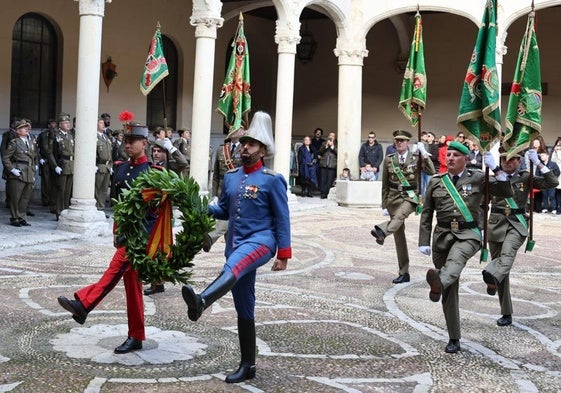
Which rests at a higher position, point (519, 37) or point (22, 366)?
point (519, 37)

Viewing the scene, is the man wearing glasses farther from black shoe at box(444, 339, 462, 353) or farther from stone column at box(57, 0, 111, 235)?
black shoe at box(444, 339, 462, 353)

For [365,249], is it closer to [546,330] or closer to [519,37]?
[546,330]

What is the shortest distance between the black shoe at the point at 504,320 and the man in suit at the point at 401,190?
7.07ft

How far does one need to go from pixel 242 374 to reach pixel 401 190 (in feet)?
16.6

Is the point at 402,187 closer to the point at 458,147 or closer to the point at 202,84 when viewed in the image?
the point at 458,147

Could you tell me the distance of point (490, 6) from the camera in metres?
7.57

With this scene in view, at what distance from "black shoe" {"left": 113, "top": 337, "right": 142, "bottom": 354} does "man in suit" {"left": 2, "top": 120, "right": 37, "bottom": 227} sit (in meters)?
7.61

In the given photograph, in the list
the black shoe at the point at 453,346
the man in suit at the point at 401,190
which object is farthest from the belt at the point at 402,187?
the black shoe at the point at 453,346

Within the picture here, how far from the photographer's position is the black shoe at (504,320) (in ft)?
24.7

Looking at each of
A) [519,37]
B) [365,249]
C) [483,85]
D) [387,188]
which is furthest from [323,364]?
[519,37]

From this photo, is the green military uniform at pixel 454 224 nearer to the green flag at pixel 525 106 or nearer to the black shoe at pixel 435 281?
the black shoe at pixel 435 281

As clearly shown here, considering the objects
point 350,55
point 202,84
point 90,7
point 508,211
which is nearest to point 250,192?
point 508,211

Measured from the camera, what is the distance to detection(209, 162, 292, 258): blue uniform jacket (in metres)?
5.61

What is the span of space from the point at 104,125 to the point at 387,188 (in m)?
6.91
